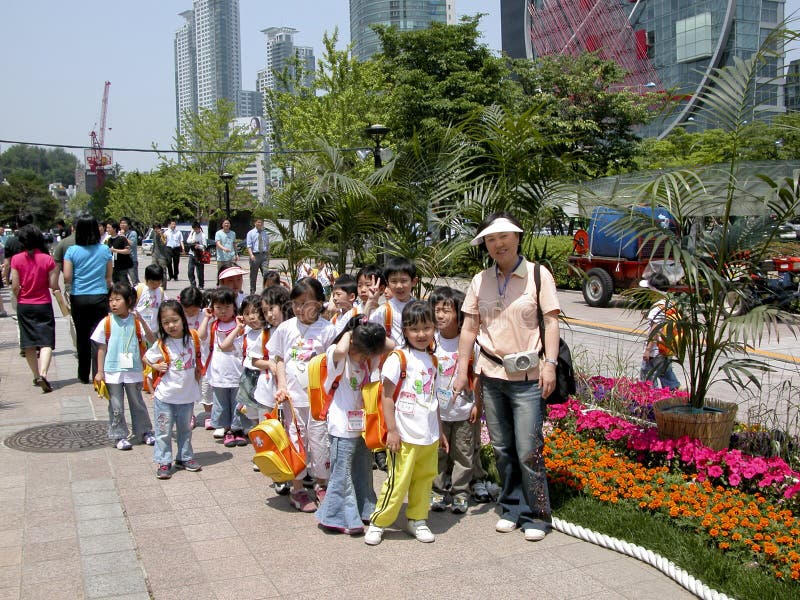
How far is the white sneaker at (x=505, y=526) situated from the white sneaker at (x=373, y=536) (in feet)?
2.36

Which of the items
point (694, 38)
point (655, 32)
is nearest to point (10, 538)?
point (694, 38)

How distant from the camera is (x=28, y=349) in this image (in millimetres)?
8812

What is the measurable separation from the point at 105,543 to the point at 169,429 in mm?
1378

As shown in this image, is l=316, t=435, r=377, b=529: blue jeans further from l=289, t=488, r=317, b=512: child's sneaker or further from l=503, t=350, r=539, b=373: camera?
l=503, t=350, r=539, b=373: camera

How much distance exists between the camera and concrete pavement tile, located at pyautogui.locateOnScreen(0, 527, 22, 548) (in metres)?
3.02

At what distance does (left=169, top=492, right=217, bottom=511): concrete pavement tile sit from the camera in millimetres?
5207

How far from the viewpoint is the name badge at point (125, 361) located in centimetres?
648

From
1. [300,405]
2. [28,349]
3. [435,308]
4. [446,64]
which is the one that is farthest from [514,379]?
[446,64]

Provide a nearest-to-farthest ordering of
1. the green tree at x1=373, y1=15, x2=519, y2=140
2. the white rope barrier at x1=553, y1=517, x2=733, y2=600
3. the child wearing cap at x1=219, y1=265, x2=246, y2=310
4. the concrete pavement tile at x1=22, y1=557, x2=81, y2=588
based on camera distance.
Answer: the white rope barrier at x1=553, y1=517, x2=733, y2=600 → the concrete pavement tile at x1=22, y1=557, x2=81, y2=588 → the child wearing cap at x1=219, y1=265, x2=246, y2=310 → the green tree at x1=373, y1=15, x2=519, y2=140

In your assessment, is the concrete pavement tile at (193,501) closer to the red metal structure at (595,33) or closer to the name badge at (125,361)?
the name badge at (125,361)

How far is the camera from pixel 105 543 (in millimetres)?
4543

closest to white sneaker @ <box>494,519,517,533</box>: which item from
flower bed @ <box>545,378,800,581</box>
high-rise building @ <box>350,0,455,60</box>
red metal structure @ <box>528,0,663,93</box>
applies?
flower bed @ <box>545,378,800,581</box>

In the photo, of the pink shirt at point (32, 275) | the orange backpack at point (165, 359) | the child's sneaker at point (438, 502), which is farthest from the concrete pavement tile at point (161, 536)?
the pink shirt at point (32, 275)

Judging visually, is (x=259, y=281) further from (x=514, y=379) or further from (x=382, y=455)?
(x=514, y=379)
